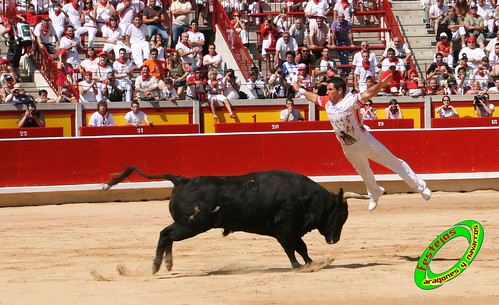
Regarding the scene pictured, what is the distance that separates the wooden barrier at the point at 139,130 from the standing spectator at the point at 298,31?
11.6 feet

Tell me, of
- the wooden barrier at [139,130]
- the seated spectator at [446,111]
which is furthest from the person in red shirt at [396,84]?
the wooden barrier at [139,130]

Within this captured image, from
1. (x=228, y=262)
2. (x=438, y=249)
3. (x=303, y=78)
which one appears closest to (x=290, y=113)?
(x=303, y=78)

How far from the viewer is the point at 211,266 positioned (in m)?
10.6

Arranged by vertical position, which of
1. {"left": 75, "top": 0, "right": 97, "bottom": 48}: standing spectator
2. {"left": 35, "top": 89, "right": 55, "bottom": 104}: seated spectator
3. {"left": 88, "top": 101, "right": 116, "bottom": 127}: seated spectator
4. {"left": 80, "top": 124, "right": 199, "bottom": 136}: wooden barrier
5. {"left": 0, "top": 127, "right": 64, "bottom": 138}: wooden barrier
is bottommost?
{"left": 80, "top": 124, "right": 199, "bottom": 136}: wooden barrier

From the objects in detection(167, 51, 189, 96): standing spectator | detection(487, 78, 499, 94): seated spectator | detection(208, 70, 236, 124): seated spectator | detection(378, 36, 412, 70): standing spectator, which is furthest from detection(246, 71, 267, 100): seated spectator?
detection(487, 78, 499, 94): seated spectator

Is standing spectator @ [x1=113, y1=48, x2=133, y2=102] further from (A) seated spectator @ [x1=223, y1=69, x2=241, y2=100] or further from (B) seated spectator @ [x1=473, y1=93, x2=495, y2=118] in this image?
(B) seated spectator @ [x1=473, y1=93, x2=495, y2=118]

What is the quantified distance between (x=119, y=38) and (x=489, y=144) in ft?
23.4

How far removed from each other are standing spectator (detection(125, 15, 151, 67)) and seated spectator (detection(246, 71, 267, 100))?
1.99m

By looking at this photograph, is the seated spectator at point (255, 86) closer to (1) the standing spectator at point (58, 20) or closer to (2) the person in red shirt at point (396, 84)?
(2) the person in red shirt at point (396, 84)

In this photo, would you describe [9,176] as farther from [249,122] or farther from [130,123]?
[249,122]

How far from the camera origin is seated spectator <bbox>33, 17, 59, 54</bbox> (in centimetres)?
1991

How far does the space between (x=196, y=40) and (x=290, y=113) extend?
8.31ft

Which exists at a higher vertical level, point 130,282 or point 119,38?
point 119,38

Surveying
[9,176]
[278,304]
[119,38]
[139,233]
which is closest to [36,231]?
[139,233]
